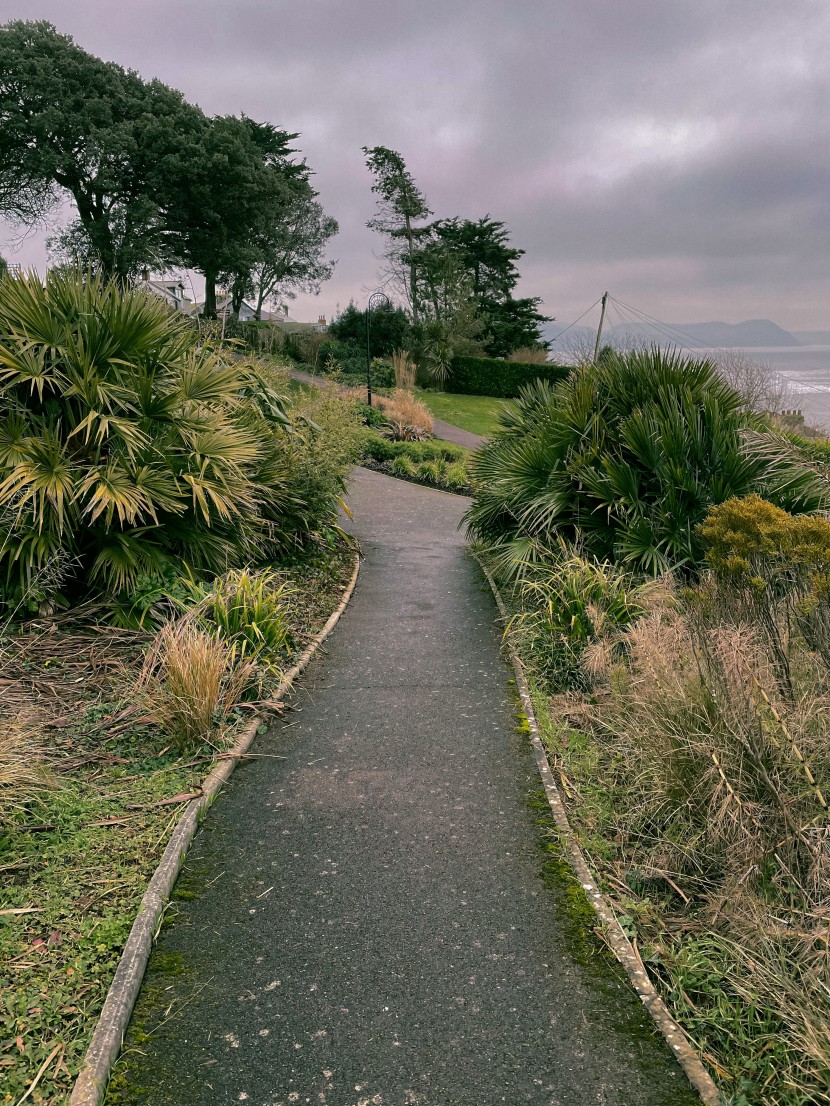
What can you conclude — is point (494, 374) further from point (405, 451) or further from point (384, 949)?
point (384, 949)

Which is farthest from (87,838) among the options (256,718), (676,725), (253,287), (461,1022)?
(253,287)

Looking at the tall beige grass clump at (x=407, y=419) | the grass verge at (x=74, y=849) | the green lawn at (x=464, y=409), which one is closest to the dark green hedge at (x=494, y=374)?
the green lawn at (x=464, y=409)

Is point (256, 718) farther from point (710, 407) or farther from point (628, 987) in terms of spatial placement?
point (710, 407)

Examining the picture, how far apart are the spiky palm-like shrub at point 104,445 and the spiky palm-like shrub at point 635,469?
2793 millimetres

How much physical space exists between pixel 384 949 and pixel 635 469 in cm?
525

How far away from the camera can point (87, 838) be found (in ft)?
12.0

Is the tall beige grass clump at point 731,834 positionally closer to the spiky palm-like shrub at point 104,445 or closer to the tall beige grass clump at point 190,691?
the tall beige grass clump at point 190,691

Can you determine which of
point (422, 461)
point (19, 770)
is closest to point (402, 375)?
point (422, 461)

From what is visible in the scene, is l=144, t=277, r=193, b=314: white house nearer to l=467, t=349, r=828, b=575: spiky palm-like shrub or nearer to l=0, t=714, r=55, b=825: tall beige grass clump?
l=467, t=349, r=828, b=575: spiky palm-like shrub

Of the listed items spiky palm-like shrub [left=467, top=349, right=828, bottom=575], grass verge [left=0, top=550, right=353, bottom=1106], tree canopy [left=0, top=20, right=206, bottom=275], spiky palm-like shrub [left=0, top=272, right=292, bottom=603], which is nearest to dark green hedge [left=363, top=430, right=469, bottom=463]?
spiky palm-like shrub [left=467, top=349, right=828, bottom=575]

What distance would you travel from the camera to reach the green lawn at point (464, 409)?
25.6 meters

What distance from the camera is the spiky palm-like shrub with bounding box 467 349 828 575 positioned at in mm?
6805

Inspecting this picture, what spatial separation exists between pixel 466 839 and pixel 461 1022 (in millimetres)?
1147

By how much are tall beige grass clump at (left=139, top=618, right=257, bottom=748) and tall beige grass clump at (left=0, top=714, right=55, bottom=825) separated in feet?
2.21
